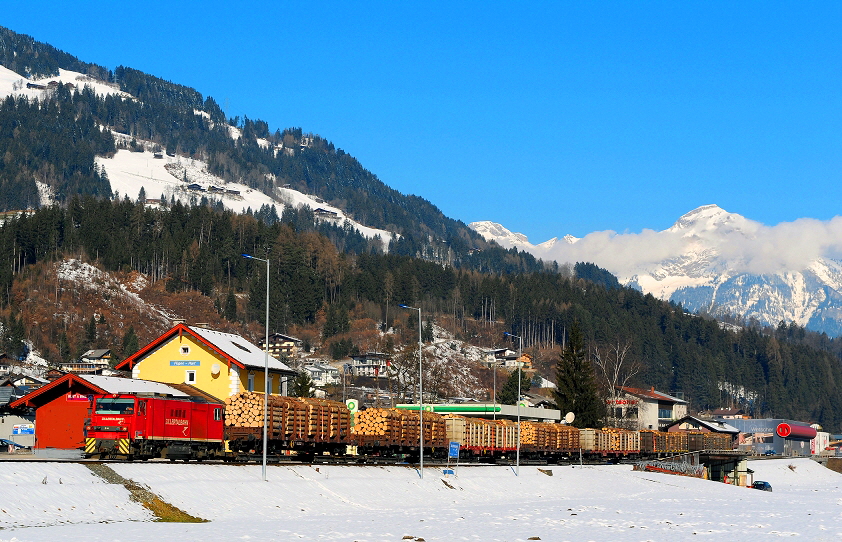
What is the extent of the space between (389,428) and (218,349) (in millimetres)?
14941

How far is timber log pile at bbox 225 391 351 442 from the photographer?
57375 mm

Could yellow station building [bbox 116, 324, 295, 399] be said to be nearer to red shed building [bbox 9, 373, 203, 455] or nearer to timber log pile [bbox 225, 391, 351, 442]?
red shed building [bbox 9, 373, 203, 455]

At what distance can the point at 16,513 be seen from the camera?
32156 millimetres

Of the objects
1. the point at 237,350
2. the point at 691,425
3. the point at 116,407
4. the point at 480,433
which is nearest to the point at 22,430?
the point at 237,350

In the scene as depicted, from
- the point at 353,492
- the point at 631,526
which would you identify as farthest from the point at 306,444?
the point at 631,526

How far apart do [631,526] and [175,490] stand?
59.1 feet

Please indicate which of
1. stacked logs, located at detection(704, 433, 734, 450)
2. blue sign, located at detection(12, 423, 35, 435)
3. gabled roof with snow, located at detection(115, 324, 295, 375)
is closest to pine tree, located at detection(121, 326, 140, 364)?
blue sign, located at detection(12, 423, 35, 435)

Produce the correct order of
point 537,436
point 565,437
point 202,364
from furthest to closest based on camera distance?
point 565,437
point 537,436
point 202,364

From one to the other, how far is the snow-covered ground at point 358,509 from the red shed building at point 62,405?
18089 millimetres

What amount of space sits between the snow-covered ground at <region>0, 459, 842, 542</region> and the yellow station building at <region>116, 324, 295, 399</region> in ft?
65.8

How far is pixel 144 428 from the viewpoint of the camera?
50.4 metres

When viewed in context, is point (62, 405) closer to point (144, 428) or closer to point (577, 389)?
point (144, 428)

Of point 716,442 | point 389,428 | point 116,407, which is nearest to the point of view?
point 116,407

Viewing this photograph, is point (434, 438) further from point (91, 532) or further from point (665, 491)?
point (91, 532)
